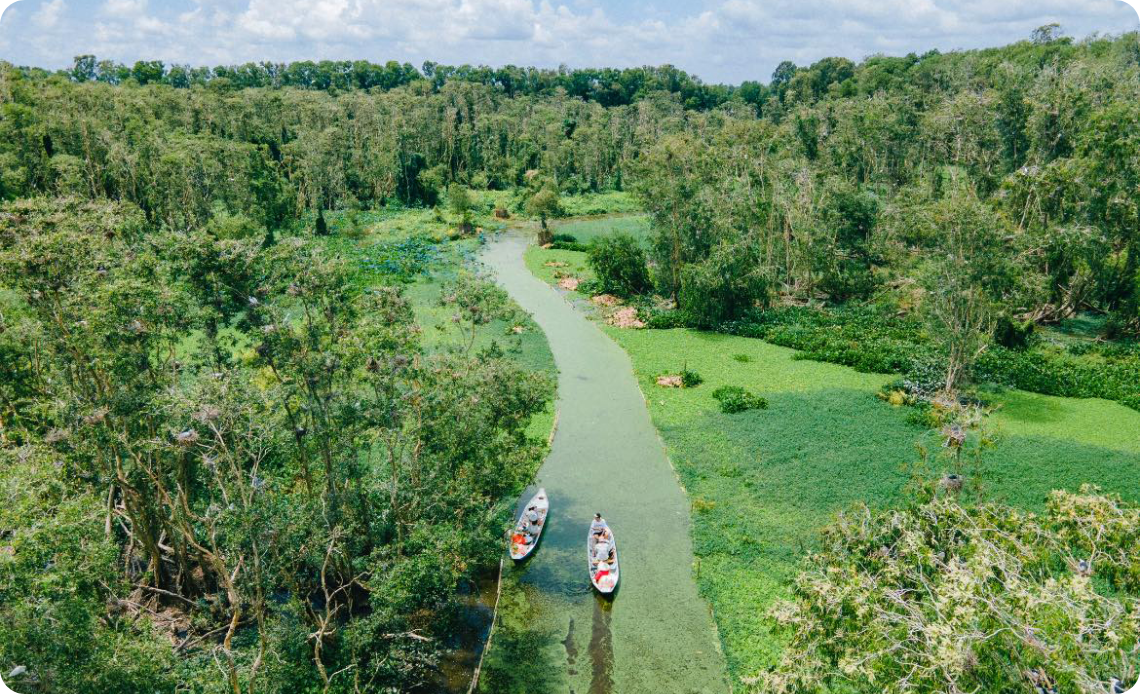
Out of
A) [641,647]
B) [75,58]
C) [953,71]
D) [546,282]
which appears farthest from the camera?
[75,58]

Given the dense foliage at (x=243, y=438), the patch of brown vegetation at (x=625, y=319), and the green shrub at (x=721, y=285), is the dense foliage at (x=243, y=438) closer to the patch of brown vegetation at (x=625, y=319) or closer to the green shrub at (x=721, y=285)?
the green shrub at (x=721, y=285)

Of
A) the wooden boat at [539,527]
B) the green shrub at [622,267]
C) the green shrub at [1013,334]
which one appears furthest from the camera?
the green shrub at [622,267]

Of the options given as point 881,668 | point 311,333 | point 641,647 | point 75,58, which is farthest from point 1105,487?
point 75,58

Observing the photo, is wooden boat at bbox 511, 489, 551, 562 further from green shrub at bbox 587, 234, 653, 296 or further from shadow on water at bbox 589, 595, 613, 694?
green shrub at bbox 587, 234, 653, 296

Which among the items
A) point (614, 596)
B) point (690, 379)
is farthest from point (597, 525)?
point (690, 379)

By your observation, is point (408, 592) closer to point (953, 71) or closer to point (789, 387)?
point (789, 387)

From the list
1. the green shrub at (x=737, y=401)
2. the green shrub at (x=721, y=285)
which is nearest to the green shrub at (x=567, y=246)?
the green shrub at (x=721, y=285)
